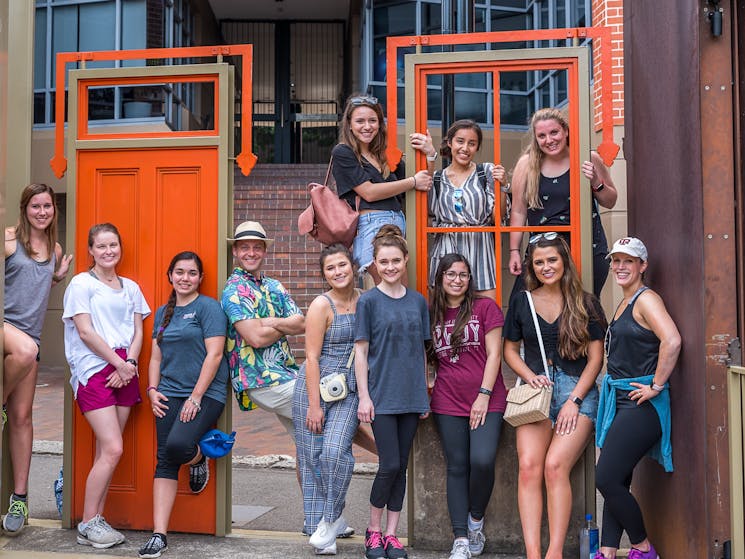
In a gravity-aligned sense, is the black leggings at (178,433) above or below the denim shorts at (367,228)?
below

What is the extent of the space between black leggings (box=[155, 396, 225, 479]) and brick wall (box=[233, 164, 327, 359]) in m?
6.99

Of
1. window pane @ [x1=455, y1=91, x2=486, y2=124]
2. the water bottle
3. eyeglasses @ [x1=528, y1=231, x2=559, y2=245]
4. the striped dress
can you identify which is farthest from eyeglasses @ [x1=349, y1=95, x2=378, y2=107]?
window pane @ [x1=455, y1=91, x2=486, y2=124]

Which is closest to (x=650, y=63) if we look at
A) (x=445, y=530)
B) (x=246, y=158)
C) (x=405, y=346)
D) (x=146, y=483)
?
(x=405, y=346)

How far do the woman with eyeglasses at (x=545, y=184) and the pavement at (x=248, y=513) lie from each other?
193 centimetres

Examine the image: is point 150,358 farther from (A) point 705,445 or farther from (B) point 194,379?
(A) point 705,445

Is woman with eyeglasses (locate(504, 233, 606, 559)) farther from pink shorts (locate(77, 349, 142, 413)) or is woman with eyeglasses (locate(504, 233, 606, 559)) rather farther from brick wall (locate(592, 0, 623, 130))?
brick wall (locate(592, 0, 623, 130))

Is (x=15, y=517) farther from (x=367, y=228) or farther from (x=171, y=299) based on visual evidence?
(x=367, y=228)

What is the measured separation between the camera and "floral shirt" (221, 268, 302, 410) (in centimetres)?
489

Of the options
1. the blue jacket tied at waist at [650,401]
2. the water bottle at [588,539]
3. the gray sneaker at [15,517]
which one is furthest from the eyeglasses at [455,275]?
the gray sneaker at [15,517]

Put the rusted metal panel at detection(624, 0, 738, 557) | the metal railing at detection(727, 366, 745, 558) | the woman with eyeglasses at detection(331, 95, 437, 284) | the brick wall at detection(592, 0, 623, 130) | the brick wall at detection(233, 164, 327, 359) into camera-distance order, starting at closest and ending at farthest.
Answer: the metal railing at detection(727, 366, 745, 558) < the rusted metal panel at detection(624, 0, 738, 557) < the woman with eyeglasses at detection(331, 95, 437, 284) < the brick wall at detection(592, 0, 623, 130) < the brick wall at detection(233, 164, 327, 359)

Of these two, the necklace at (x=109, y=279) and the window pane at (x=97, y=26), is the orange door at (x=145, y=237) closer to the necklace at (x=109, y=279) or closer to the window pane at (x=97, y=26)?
the necklace at (x=109, y=279)

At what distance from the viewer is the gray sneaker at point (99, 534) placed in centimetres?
474

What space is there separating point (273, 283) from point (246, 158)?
805 mm

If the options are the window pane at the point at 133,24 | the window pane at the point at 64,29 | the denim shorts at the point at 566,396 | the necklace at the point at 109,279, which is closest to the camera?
the denim shorts at the point at 566,396
